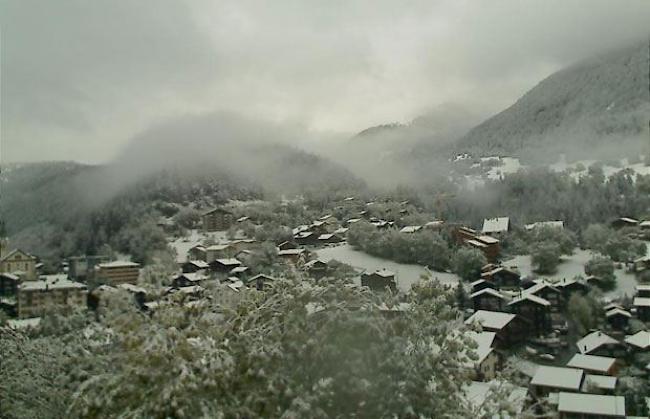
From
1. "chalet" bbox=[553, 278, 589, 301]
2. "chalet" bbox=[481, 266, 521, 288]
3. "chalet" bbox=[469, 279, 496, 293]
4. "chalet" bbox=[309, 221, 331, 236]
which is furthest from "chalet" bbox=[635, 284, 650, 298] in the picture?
"chalet" bbox=[309, 221, 331, 236]

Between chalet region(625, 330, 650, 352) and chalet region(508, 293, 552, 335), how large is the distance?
88cm

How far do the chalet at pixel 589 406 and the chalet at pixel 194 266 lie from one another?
14.6 ft

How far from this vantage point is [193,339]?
122 inches

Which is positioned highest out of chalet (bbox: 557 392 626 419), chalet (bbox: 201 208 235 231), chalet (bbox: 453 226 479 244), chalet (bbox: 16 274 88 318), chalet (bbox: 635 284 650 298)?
chalet (bbox: 201 208 235 231)

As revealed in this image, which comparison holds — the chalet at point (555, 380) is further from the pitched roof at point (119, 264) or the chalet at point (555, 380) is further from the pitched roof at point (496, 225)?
the pitched roof at point (119, 264)

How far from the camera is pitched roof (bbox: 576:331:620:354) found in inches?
256

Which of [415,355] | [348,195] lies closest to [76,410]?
[415,355]

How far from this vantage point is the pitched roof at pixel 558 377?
602 cm

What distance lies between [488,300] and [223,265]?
11.5ft

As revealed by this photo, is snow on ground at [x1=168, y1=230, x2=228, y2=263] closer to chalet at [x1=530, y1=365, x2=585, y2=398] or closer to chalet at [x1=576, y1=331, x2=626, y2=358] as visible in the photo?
chalet at [x1=530, y1=365, x2=585, y2=398]

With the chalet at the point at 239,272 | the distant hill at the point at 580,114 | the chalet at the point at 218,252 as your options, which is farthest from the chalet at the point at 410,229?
the chalet at the point at 218,252

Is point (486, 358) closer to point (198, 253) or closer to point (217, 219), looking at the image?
point (198, 253)

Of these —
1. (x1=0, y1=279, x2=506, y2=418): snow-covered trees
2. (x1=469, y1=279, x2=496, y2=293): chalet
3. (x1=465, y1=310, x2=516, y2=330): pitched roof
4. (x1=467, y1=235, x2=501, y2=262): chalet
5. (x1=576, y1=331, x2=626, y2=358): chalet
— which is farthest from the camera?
(x1=467, y1=235, x2=501, y2=262): chalet

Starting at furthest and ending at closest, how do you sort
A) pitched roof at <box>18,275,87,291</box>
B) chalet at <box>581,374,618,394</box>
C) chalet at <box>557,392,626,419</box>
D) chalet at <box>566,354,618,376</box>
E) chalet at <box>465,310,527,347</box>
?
pitched roof at <box>18,275,87,291</box>, chalet at <box>465,310,527,347</box>, chalet at <box>566,354,618,376</box>, chalet at <box>581,374,618,394</box>, chalet at <box>557,392,626,419</box>
